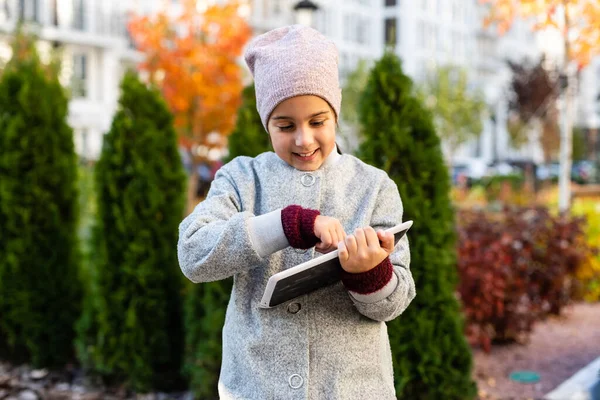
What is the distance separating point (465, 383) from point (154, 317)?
2.06 m

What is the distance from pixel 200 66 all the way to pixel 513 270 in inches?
657

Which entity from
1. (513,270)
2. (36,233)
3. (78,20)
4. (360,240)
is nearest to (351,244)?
(360,240)

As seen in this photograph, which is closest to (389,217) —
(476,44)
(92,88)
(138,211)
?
(138,211)

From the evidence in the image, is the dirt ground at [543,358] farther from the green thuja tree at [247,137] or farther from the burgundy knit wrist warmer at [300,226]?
the burgundy knit wrist warmer at [300,226]

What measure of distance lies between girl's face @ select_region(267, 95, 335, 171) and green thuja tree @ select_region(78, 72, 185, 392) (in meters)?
2.79

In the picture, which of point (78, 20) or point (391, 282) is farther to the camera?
point (78, 20)

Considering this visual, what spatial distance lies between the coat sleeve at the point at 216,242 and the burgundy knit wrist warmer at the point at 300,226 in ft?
0.34

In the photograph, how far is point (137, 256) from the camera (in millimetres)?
4633

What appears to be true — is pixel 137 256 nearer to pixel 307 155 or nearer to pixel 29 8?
pixel 307 155

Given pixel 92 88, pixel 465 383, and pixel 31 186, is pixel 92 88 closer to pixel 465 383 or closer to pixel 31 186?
pixel 31 186

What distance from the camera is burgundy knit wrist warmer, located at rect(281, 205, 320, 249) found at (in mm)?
1793

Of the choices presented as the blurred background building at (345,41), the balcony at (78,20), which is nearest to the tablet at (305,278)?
the blurred background building at (345,41)

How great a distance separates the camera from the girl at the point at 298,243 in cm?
183

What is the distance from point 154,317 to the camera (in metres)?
4.66
